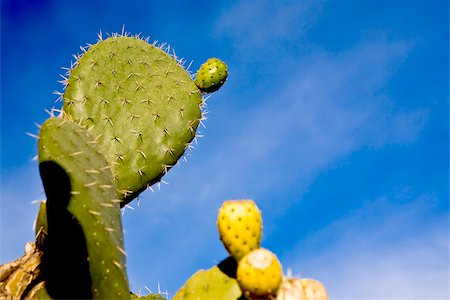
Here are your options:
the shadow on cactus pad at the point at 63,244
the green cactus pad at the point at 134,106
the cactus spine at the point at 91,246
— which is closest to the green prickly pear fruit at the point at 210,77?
the green cactus pad at the point at 134,106

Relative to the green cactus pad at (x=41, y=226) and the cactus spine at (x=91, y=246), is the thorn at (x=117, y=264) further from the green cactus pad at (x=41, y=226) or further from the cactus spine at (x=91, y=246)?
the green cactus pad at (x=41, y=226)

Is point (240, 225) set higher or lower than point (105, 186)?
lower

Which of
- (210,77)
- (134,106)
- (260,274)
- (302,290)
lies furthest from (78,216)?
(210,77)

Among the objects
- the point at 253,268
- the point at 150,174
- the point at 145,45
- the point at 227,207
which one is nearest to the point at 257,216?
the point at 227,207

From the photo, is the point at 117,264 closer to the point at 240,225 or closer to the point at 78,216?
the point at 78,216

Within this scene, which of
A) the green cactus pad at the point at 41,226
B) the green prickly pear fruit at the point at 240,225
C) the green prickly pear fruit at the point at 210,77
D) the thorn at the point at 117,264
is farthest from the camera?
the green prickly pear fruit at the point at 210,77

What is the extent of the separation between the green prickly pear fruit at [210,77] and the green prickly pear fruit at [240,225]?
1769mm

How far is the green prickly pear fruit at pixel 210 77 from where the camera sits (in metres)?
3.49

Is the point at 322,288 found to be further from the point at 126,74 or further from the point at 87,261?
the point at 126,74

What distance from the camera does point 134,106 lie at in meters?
3.26

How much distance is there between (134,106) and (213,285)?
4.93ft

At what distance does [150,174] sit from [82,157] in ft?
3.63

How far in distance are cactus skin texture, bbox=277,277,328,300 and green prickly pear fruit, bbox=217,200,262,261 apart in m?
0.20

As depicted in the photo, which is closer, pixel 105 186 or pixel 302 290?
pixel 302 290
